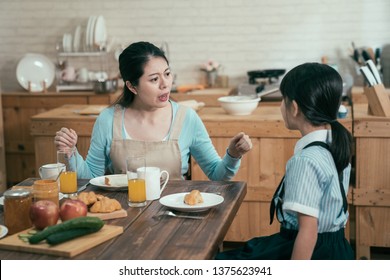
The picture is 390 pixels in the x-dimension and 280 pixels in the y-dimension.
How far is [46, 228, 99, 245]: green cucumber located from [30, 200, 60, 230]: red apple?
14 cm

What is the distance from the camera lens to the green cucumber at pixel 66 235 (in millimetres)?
1912

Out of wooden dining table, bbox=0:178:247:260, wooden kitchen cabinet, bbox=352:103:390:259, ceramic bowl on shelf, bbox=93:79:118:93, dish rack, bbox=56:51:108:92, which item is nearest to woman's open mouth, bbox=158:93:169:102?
wooden dining table, bbox=0:178:247:260

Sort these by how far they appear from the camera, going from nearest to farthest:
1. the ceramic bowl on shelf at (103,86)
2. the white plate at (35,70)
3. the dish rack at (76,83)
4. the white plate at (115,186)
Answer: the white plate at (115,186) < the ceramic bowl on shelf at (103,86) < the dish rack at (76,83) < the white plate at (35,70)

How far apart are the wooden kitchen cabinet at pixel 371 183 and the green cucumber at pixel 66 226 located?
2.28m

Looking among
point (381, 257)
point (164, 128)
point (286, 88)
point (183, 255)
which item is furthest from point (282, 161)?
point (183, 255)

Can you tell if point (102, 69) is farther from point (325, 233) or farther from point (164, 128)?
point (325, 233)

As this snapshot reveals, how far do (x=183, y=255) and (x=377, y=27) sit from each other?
4.50 m

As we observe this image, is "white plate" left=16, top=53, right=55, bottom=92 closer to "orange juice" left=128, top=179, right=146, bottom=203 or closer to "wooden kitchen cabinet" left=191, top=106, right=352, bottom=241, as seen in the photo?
"wooden kitchen cabinet" left=191, top=106, right=352, bottom=241

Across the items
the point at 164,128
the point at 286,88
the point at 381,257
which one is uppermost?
the point at 286,88

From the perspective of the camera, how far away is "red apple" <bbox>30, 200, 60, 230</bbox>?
206 cm

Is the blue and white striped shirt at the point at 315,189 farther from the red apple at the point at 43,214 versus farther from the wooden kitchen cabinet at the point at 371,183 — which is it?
the wooden kitchen cabinet at the point at 371,183

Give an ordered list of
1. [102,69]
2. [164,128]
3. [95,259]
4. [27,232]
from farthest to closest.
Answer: [102,69] → [164,128] → [27,232] → [95,259]

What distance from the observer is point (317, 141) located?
2260 mm

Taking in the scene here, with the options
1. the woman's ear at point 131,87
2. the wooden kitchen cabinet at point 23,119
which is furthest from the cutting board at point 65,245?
the wooden kitchen cabinet at point 23,119
